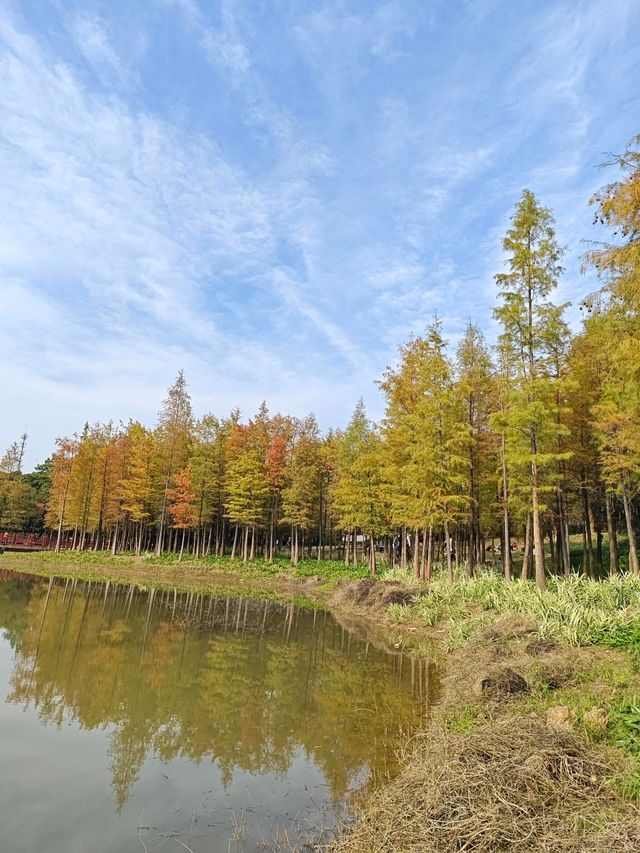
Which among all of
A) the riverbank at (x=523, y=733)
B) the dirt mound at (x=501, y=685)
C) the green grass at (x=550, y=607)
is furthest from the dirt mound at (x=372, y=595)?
the dirt mound at (x=501, y=685)

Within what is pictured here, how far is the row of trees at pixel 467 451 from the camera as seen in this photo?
677 inches

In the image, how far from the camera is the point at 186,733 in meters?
8.45

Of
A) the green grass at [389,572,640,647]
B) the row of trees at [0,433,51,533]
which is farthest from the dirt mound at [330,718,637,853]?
the row of trees at [0,433,51,533]

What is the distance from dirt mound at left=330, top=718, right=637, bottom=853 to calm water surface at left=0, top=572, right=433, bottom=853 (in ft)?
3.98

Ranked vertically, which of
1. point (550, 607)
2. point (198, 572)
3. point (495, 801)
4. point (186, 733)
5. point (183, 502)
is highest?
point (183, 502)

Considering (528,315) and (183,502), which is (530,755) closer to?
(528,315)

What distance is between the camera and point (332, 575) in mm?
35531

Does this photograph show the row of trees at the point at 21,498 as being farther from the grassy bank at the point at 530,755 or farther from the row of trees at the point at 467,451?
the grassy bank at the point at 530,755

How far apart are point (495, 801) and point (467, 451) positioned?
20.4 meters

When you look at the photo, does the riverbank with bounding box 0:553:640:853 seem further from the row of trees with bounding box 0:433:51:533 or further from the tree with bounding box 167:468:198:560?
the row of trees with bounding box 0:433:51:533

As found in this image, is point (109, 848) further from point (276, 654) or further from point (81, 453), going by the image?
point (81, 453)

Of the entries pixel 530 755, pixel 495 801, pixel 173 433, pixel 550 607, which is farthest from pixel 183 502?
pixel 495 801

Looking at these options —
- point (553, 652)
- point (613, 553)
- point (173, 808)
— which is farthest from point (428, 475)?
point (173, 808)

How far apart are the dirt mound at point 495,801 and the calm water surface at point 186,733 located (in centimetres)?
121
